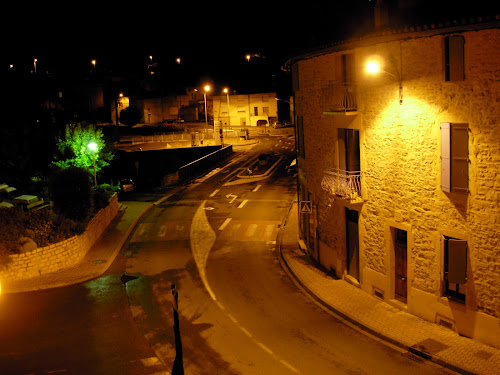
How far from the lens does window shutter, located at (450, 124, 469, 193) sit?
13.4m

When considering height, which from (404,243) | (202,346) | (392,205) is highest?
(392,205)

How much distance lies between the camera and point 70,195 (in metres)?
24.5

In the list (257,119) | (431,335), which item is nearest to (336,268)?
(431,335)

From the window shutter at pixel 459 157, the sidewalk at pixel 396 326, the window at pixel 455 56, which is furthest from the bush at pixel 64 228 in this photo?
the window at pixel 455 56

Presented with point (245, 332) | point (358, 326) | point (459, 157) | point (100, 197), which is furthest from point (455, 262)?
point (100, 197)

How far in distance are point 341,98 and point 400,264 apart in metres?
5.79

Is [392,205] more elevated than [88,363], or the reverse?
[392,205]

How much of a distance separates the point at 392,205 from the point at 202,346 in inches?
279

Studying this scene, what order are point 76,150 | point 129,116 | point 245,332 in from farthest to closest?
point 129,116 → point 76,150 → point 245,332

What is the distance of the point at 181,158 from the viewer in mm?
61625

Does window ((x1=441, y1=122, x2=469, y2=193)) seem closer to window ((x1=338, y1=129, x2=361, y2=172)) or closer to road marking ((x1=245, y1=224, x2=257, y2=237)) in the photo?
window ((x1=338, y1=129, x2=361, y2=172))

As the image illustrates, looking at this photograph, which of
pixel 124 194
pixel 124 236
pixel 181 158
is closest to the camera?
pixel 124 236

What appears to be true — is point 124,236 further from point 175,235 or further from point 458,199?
point 458,199

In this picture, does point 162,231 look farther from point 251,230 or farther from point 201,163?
point 201,163
